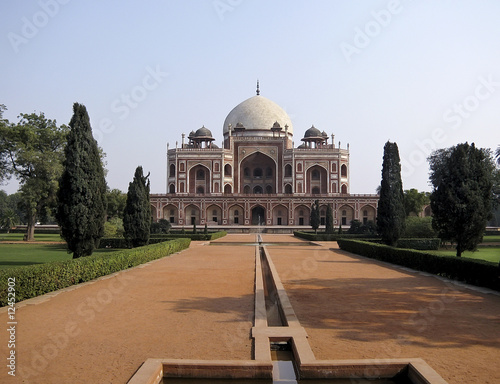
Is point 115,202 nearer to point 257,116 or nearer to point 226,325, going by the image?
point 257,116

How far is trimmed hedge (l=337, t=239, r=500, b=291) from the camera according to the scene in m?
8.44

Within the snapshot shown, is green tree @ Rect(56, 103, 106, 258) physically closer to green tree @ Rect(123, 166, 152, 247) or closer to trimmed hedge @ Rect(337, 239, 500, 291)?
green tree @ Rect(123, 166, 152, 247)

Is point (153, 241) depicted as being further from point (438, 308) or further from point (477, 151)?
point (438, 308)

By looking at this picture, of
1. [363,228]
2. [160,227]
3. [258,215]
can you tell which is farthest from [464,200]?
[258,215]

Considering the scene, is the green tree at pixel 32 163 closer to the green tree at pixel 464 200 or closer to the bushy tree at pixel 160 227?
the bushy tree at pixel 160 227

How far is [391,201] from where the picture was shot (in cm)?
1806

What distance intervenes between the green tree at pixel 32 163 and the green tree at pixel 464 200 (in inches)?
815

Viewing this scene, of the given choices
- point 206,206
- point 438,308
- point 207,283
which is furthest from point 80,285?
point 206,206

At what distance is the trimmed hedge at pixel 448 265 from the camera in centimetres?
844

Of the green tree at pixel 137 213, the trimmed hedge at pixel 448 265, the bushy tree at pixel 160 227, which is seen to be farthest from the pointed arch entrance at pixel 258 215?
the trimmed hedge at pixel 448 265

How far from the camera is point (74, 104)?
12.1 metres

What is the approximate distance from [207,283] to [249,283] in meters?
0.85

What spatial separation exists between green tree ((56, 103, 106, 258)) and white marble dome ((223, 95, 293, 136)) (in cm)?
3974

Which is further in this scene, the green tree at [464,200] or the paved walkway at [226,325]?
the green tree at [464,200]
